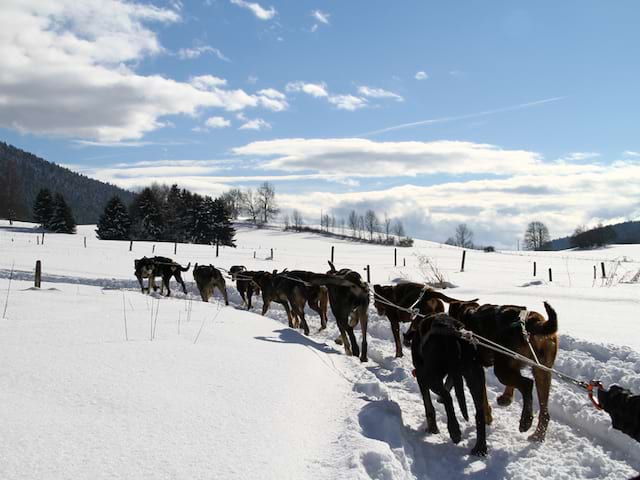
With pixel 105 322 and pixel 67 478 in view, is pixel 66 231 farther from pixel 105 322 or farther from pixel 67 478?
pixel 67 478

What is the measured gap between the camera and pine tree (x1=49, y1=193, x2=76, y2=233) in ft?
219

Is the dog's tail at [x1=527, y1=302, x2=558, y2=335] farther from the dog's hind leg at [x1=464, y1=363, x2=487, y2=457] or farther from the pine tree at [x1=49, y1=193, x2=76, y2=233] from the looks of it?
the pine tree at [x1=49, y1=193, x2=76, y2=233]

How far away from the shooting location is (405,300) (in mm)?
8406

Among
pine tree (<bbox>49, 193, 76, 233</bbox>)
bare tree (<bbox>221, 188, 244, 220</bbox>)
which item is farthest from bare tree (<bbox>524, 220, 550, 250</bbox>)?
pine tree (<bbox>49, 193, 76, 233</bbox>)

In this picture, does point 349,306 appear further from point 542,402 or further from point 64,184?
point 64,184

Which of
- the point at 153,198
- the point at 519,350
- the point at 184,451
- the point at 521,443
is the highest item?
the point at 153,198

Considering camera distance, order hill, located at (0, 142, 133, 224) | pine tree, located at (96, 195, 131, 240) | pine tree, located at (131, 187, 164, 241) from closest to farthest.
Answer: pine tree, located at (96, 195, 131, 240) < pine tree, located at (131, 187, 164, 241) < hill, located at (0, 142, 133, 224)

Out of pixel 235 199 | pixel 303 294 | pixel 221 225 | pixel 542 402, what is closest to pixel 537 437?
pixel 542 402

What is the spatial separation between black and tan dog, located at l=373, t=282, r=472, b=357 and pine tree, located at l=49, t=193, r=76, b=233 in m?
68.4

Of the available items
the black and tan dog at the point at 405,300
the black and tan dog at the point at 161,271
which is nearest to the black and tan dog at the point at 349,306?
the black and tan dog at the point at 405,300

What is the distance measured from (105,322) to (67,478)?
4637 millimetres

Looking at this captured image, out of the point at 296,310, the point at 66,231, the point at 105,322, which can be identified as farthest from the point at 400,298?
the point at 66,231

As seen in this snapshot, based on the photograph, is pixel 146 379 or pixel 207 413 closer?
pixel 207 413

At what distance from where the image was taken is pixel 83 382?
13.6ft
